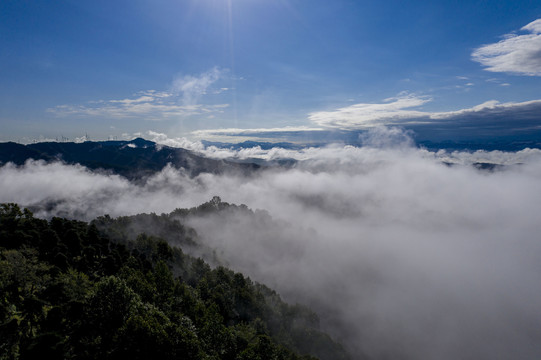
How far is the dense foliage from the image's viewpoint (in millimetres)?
31828

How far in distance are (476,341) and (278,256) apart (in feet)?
486

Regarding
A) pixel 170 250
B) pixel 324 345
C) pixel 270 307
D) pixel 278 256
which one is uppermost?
pixel 170 250

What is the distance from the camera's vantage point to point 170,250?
98688 millimetres

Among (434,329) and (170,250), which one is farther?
(434,329)

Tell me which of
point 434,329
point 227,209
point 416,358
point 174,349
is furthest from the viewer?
point 227,209

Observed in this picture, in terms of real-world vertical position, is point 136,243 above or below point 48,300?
below

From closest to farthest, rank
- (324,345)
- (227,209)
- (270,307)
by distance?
(324,345) → (270,307) → (227,209)

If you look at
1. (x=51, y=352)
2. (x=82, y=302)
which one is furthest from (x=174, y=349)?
(x=82, y=302)

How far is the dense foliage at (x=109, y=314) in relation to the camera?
104 feet

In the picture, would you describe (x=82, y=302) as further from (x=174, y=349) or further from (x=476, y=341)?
(x=476, y=341)

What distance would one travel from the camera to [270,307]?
277 ft

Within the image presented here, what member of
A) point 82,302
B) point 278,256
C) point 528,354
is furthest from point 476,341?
point 82,302

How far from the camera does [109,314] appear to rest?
121 ft

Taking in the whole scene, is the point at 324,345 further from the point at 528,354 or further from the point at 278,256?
the point at 528,354
